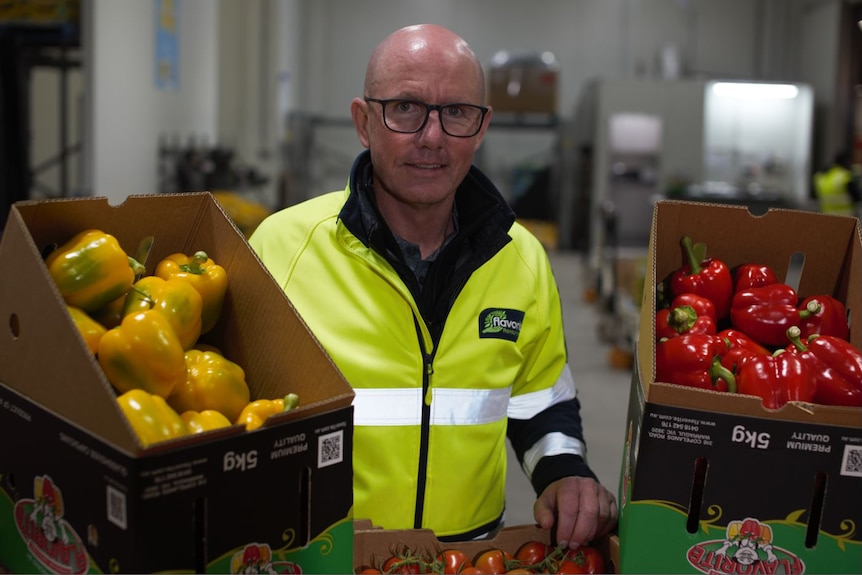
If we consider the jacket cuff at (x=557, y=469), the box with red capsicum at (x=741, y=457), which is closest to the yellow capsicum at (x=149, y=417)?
the box with red capsicum at (x=741, y=457)

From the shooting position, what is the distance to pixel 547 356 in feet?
6.19

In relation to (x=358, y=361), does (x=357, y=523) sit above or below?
below

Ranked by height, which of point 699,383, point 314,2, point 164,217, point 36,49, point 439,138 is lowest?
point 699,383

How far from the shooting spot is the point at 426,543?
1524 mm

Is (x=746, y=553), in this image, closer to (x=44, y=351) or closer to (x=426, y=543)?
(x=426, y=543)

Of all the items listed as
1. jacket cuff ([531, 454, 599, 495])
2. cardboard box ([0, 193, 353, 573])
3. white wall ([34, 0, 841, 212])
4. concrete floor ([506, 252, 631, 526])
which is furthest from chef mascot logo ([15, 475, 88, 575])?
white wall ([34, 0, 841, 212])

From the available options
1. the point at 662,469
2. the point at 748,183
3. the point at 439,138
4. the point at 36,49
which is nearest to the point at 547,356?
the point at 439,138

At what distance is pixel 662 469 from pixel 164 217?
2.72 ft

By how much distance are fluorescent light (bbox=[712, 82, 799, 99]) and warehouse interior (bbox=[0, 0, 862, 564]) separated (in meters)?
0.07

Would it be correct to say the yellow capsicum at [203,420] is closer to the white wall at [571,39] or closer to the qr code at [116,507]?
the qr code at [116,507]

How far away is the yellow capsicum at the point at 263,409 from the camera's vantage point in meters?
1.15

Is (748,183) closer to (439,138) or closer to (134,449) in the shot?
(439,138)

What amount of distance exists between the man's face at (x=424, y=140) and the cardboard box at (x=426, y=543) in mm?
664

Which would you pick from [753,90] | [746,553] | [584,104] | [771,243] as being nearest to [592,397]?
[771,243]
